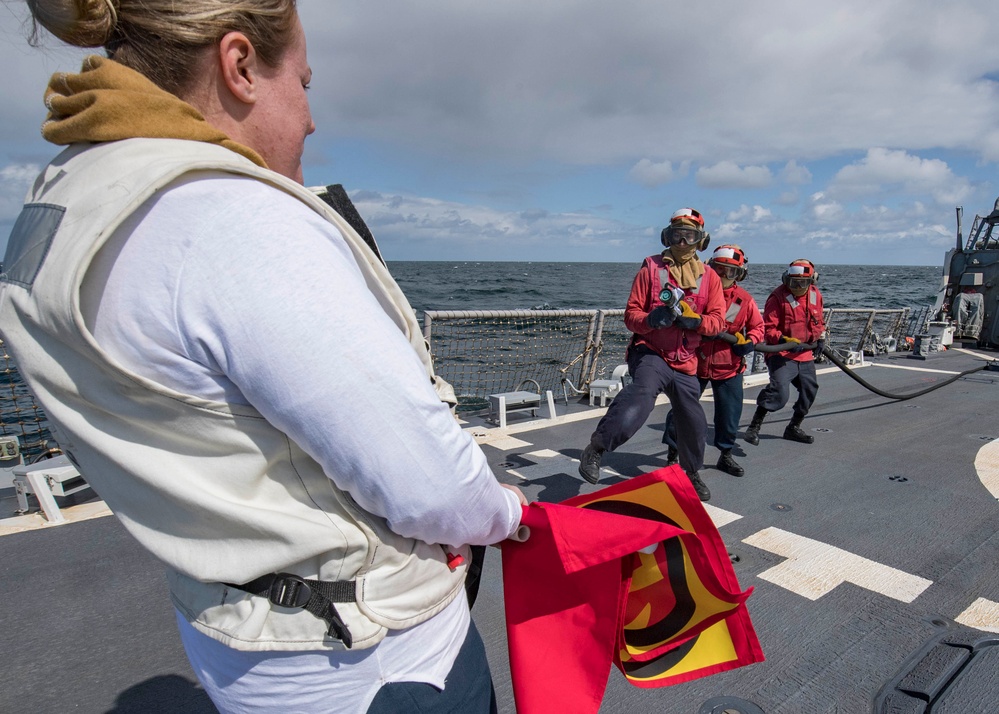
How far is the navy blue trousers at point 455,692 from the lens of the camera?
2.76 feet

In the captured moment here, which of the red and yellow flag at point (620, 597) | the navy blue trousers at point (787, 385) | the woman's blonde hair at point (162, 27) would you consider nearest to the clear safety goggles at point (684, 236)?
the navy blue trousers at point (787, 385)

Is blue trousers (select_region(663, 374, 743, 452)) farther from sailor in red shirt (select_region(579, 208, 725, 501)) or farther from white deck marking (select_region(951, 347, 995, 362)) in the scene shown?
white deck marking (select_region(951, 347, 995, 362))

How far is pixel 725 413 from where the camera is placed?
454cm

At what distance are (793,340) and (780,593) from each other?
133 inches

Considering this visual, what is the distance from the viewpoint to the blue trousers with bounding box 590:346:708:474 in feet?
12.0

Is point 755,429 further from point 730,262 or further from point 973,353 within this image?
point 973,353

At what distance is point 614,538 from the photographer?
112cm

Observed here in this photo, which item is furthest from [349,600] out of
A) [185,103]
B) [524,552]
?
[185,103]

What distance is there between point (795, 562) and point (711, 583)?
2.10 meters

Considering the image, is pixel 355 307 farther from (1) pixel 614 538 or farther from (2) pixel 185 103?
(1) pixel 614 538

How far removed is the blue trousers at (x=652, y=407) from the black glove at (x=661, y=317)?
24 centimetres

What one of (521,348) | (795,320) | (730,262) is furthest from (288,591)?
(521,348)

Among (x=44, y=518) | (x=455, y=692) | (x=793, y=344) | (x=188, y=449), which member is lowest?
(x=44, y=518)

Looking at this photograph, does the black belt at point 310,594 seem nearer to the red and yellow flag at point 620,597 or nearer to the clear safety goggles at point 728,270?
the red and yellow flag at point 620,597
